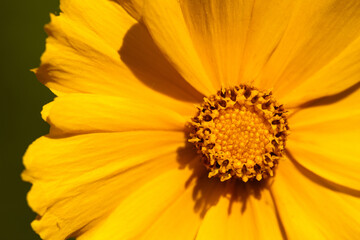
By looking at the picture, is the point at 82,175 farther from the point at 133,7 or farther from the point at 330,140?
the point at 330,140

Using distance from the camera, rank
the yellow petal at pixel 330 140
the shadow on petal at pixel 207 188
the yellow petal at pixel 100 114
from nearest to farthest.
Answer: the yellow petal at pixel 100 114 < the yellow petal at pixel 330 140 < the shadow on petal at pixel 207 188

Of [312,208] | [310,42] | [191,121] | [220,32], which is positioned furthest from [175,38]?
[312,208]

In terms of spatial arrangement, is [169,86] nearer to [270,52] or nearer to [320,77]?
[270,52]

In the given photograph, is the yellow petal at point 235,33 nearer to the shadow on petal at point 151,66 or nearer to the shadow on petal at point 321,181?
the shadow on petal at point 151,66

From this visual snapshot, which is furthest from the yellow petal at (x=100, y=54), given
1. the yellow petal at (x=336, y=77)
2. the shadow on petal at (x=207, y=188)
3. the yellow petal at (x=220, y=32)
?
the yellow petal at (x=336, y=77)

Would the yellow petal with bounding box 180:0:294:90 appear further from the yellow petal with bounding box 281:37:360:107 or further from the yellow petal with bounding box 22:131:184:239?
the yellow petal with bounding box 22:131:184:239

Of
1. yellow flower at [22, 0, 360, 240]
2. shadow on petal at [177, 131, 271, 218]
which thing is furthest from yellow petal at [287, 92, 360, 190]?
shadow on petal at [177, 131, 271, 218]

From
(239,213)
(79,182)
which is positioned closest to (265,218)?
(239,213)
